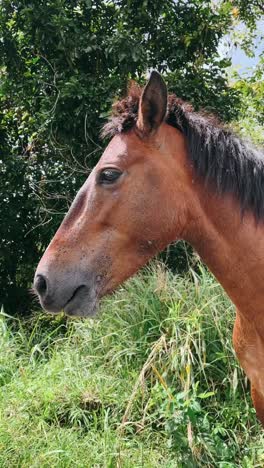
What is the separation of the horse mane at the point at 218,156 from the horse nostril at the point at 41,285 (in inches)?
28.0

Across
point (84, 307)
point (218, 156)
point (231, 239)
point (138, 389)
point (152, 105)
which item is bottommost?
point (138, 389)

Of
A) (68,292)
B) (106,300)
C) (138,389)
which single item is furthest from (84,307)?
(138,389)

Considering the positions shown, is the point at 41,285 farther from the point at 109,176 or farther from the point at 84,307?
the point at 109,176

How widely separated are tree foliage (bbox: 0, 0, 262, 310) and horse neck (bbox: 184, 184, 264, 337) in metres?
3.07

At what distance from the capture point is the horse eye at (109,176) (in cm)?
198

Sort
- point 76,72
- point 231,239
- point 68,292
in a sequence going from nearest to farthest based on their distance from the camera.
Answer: point 68,292 < point 231,239 < point 76,72

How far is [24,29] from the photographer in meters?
5.24

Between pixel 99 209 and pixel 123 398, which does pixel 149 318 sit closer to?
pixel 123 398

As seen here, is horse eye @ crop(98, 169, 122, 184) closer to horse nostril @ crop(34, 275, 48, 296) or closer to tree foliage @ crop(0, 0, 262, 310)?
horse nostril @ crop(34, 275, 48, 296)

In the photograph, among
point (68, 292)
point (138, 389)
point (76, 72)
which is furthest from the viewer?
point (76, 72)

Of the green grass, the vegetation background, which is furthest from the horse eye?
the vegetation background

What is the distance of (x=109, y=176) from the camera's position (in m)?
1.98

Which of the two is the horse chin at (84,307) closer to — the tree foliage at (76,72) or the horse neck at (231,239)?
the horse neck at (231,239)

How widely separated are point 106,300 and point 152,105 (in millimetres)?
1937
